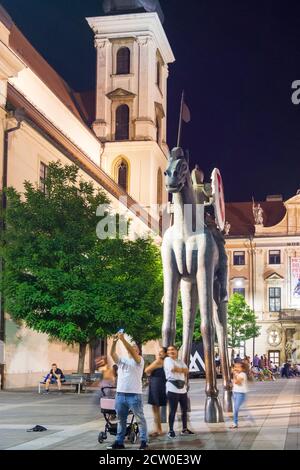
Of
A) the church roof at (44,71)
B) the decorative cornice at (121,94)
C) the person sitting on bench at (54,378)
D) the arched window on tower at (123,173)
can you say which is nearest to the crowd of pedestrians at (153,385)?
the person sitting on bench at (54,378)

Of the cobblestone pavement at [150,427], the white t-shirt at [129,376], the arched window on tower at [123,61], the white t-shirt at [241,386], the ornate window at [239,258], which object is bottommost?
the cobblestone pavement at [150,427]

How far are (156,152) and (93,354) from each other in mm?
22363

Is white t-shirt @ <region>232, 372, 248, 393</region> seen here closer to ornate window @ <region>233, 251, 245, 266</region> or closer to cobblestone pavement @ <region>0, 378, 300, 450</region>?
cobblestone pavement @ <region>0, 378, 300, 450</region>

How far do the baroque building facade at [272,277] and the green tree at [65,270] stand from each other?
50040 mm

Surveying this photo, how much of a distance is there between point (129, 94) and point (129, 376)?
171ft

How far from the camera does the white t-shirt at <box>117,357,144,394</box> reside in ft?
Answer: 38.4

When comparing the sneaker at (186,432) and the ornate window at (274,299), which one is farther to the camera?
the ornate window at (274,299)

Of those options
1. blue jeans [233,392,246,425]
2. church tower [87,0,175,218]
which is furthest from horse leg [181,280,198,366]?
church tower [87,0,175,218]

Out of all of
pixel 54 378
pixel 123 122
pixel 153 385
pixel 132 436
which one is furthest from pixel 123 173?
pixel 132 436

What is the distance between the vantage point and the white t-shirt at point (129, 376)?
38.4 ft

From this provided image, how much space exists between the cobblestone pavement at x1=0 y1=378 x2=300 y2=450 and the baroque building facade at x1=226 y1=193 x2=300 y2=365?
183 ft

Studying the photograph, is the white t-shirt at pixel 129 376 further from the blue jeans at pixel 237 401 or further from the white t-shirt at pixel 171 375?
the blue jeans at pixel 237 401

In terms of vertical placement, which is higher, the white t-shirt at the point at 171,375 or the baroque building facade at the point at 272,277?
the baroque building facade at the point at 272,277
